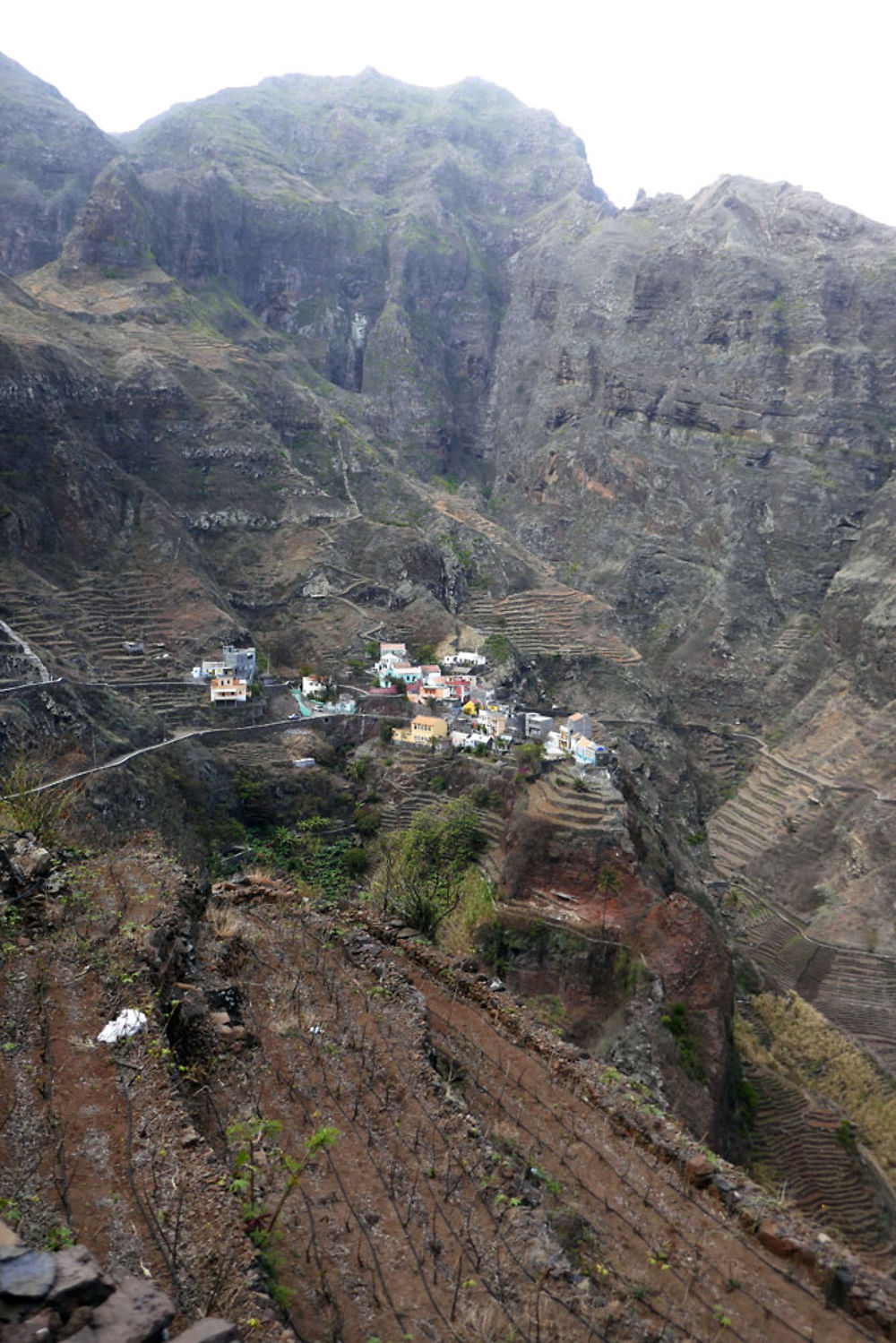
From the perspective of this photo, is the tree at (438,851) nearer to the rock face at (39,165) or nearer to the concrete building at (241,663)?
the concrete building at (241,663)

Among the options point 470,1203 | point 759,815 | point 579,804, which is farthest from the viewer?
point 759,815

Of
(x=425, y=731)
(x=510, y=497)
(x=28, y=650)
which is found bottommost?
(x=425, y=731)

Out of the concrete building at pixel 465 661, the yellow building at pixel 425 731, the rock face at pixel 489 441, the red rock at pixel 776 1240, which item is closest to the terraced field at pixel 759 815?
the rock face at pixel 489 441

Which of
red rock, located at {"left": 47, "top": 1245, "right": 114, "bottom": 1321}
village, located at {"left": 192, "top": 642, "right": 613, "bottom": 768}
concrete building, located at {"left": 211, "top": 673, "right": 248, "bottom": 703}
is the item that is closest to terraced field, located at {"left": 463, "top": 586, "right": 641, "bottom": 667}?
village, located at {"left": 192, "top": 642, "right": 613, "bottom": 768}

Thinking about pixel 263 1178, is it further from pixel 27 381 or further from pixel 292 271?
pixel 292 271

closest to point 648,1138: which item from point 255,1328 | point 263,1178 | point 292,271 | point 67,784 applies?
point 263,1178

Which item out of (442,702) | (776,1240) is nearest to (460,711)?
(442,702)

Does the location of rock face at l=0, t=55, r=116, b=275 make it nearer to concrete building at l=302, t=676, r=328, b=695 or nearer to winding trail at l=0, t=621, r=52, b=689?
winding trail at l=0, t=621, r=52, b=689

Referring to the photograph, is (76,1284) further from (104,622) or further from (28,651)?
(104,622)
